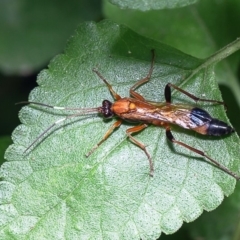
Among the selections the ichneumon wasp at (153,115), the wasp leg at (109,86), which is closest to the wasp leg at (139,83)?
the ichneumon wasp at (153,115)

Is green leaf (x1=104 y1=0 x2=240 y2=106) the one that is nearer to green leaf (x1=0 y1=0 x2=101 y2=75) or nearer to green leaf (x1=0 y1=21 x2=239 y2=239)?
green leaf (x1=0 y1=21 x2=239 y2=239)

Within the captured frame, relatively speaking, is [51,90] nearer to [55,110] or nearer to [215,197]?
[55,110]

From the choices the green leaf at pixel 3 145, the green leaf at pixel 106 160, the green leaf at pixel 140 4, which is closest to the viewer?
the green leaf at pixel 140 4

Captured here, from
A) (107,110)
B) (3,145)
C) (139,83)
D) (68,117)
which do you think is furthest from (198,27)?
(3,145)

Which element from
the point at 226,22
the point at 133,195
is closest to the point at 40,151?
the point at 133,195

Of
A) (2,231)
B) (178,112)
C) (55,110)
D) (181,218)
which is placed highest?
(55,110)

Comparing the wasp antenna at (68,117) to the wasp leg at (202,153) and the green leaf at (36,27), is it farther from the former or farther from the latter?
the green leaf at (36,27)

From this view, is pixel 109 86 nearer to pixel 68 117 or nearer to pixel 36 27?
pixel 68 117
